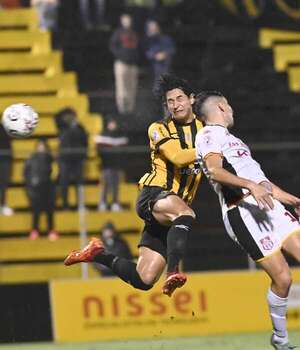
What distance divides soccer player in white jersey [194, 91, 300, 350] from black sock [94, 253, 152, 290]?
1.19 metres

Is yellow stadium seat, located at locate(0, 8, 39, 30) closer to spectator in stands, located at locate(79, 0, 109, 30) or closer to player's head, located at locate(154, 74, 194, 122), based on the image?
spectator in stands, located at locate(79, 0, 109, 30)

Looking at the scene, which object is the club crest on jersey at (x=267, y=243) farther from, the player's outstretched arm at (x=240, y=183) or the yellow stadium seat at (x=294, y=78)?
the yellow stadium seat at (x=294, y=78)

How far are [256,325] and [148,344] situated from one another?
1.78 meters

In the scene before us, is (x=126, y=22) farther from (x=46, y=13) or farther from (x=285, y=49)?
(x=285, y=49)

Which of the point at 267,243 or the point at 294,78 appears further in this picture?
the point at 294,78

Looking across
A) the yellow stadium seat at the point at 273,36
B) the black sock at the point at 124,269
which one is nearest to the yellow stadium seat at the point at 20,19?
the yellow stadium seat at the point at 273,36

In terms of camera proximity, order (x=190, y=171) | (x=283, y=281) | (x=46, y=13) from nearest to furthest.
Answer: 1. (x=283, y=281)
2. (x=190, y=171)
3. (x=46, y=13)

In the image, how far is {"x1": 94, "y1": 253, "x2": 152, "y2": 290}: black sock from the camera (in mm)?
9359

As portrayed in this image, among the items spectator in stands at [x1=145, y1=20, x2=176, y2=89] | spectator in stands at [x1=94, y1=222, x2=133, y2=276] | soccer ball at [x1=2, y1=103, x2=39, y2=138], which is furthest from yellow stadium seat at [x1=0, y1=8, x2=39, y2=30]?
soccer ball at [x1=2, y1=103, x2=39, y2=138]

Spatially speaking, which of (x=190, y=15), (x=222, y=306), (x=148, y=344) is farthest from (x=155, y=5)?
(x=148, y=344)

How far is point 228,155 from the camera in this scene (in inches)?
331

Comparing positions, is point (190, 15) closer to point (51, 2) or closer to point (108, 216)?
point (51, 2)

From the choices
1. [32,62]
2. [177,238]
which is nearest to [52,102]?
[32,62]

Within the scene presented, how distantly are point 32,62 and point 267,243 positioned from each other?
1004 centimetres
